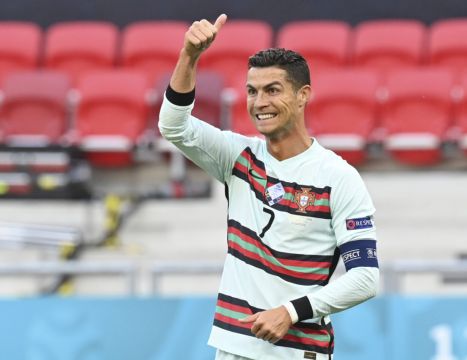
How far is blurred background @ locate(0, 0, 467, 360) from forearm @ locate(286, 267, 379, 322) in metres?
2.97

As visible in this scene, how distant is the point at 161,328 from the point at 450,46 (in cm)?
579

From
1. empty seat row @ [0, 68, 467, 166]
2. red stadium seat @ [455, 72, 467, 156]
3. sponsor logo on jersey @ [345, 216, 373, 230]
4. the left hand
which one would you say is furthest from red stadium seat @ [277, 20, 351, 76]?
the left hand

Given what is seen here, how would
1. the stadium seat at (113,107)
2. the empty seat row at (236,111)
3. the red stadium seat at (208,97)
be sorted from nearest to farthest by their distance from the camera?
the empty seat row at (236,111) → the red stadium seat at (208,97) → the stadium seat at (113,107)

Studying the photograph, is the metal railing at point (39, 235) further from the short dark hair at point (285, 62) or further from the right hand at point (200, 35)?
the right hand at point (200, 35)

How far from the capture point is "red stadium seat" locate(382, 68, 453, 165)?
10266 mm

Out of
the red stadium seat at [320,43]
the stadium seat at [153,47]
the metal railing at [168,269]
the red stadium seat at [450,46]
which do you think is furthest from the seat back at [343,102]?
the metal railing at [168,269]

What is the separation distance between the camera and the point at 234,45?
Answer: 11.4 meters

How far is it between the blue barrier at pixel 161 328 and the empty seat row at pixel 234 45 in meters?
4.82

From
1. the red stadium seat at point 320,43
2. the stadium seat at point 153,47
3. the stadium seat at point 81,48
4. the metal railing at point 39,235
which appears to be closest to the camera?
the metal railing at point 39,235

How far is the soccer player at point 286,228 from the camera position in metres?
3.94

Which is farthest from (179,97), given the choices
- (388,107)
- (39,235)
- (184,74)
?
(388,107)

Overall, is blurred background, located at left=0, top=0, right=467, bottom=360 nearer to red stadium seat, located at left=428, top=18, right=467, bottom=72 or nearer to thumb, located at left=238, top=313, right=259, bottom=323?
red stadium seat, located at left=428, top=18, right=467, bottom=72

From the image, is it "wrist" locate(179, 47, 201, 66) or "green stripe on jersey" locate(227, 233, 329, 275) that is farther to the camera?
"green stripe on jersey" locate(227, 233, 329, 275)

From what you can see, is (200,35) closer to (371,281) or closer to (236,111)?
(371,281)
